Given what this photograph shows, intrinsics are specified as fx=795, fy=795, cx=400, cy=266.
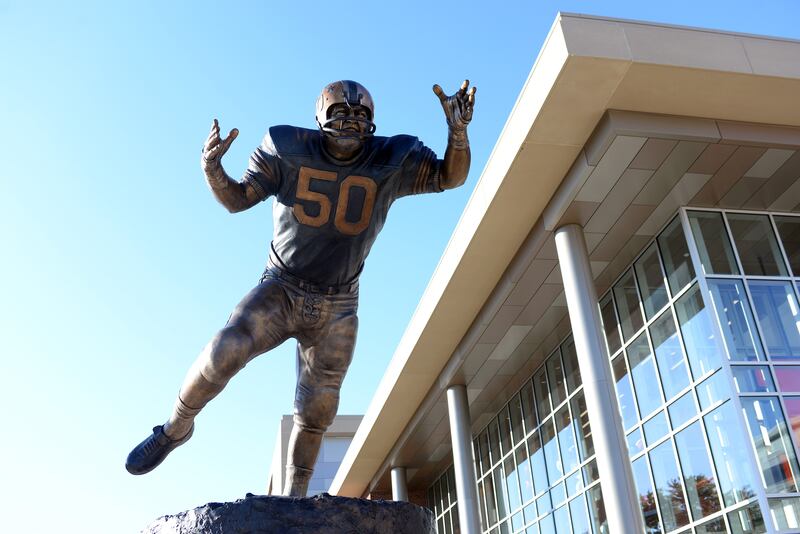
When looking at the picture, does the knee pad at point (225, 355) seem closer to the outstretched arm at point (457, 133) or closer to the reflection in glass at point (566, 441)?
the outstretched arm at point (457, 133)

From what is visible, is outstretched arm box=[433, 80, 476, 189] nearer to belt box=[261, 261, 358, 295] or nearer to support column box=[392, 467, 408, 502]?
belt box=[261, 261, 358, 295]

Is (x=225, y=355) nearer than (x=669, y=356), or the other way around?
(x=225, y=355)

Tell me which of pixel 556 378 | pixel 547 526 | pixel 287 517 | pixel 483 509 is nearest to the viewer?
pixel 287 517

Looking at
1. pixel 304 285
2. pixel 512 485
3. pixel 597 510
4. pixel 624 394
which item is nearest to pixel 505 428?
pixel 512 485

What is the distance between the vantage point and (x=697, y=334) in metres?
11.8

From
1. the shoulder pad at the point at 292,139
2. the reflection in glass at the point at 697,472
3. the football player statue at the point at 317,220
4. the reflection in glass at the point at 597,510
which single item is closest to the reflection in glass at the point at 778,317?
the reflection in glass at the point at 697,472

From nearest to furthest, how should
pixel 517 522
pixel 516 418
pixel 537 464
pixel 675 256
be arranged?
1. pixel 675 256
2. pixel 537 464
3. pixel 517 522
4. pixel 516 418

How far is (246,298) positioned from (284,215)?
493 millimetres

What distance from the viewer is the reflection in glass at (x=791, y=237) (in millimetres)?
12422

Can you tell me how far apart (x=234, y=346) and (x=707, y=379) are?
30.2 ft

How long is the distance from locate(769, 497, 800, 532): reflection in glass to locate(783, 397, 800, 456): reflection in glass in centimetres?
85

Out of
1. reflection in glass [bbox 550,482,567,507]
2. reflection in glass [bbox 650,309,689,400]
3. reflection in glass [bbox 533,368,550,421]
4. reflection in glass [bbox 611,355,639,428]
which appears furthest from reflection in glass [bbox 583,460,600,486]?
reflection in glass [bbox 650,309,689,400]

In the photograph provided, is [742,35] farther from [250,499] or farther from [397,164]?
[250,499]

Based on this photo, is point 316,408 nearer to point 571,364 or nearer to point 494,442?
point 571,364
